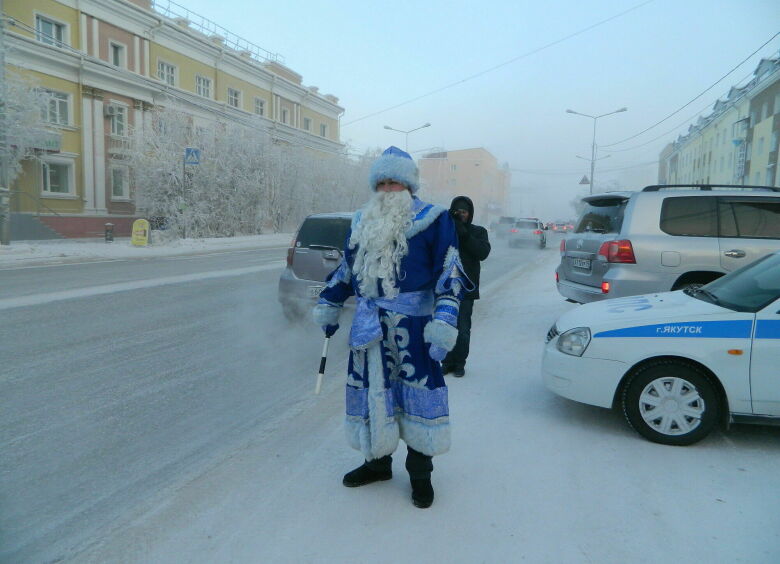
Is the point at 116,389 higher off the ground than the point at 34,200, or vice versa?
the point at 34,200

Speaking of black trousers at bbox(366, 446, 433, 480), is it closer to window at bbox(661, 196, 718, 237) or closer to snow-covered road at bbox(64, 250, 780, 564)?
snow-covered road at bbox(64, 250, 780, 564)

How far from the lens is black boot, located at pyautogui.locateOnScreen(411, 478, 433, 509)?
10.5 feet

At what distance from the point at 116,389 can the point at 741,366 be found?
16.3 ft

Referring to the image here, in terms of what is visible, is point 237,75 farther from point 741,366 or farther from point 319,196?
point 741,366

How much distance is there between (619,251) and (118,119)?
32.0 meters

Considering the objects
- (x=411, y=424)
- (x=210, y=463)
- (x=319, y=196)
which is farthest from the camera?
(x=319, y=196)

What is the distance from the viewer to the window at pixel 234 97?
42522 mm

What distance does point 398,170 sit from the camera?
3225 mm

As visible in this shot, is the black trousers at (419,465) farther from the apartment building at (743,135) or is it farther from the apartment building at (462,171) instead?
the apartment building at (462,171)

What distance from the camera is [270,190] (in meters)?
35.5

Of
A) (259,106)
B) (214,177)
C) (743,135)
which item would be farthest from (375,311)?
(743,135)

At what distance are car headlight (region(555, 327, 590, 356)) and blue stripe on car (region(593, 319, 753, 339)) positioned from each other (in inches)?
10.3

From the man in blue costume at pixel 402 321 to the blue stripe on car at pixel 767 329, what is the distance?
2199 millimetres

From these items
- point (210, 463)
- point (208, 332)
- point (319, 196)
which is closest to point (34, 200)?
point (319, 196)
